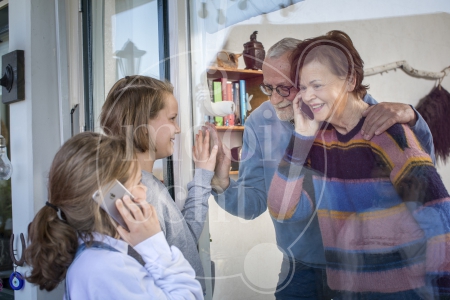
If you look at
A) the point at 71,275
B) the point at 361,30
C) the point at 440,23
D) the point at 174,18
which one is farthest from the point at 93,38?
the point at 440,23

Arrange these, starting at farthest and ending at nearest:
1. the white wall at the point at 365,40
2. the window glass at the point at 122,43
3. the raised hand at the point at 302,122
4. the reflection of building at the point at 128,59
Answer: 1. the reflection of building at the point at 128,59
2. the window glass at the point at 122,43
3. the raised hand at the point at 302,122
4. the white wall at the point at 365,40

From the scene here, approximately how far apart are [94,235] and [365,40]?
2.89 feet

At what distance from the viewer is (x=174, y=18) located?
1.72 metres

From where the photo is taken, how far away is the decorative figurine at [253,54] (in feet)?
4.09

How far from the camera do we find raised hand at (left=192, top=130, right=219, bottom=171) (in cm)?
152

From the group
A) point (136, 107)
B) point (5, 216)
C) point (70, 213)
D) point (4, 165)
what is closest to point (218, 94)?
point (136, 107)

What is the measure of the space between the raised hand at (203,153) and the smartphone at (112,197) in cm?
37

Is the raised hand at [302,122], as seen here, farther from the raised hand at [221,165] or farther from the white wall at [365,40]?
the raised hand at [221,165]

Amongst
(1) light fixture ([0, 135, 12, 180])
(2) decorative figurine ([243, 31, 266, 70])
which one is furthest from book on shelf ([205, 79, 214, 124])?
(1) light fixture ([0, 135, 12, 180])

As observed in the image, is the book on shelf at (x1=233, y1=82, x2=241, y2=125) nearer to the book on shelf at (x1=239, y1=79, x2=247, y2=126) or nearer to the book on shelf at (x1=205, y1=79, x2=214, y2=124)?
the book on shelf at (x1=239, y1=79, x2=247, y2=126)

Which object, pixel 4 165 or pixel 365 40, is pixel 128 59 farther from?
pixel 365 40

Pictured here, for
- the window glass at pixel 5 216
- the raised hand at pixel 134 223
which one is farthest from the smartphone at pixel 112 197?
the window glass at pixel 5 216

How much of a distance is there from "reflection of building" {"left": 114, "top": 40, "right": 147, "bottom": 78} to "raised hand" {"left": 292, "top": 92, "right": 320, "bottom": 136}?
1.01m

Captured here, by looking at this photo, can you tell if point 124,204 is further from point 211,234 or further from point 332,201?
point 332,201
